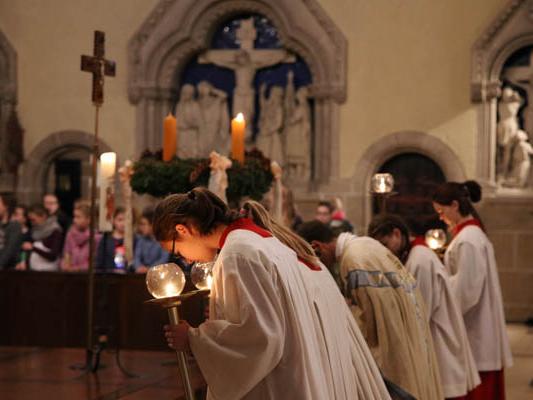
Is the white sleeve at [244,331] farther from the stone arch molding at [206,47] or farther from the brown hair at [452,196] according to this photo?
the stone arch molding at [206,47]

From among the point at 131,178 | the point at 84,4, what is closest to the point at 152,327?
the point at 131,178

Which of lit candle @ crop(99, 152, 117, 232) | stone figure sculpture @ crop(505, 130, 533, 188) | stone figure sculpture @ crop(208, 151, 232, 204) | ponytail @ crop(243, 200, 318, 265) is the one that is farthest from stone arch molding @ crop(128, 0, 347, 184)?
ponytail @ crop(243, 200, 318, 265)

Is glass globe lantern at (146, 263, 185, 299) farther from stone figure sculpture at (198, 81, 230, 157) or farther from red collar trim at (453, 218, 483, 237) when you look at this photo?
stone figure sculpture at (198, 81, 230, 157)

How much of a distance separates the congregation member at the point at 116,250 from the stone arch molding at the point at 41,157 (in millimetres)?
4927

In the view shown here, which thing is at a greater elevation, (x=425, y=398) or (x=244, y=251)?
(x=244, y=251)

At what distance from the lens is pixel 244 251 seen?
3557 millimetres

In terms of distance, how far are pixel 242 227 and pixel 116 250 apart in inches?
214

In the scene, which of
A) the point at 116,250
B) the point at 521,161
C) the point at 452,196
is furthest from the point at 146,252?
the point at 521,161

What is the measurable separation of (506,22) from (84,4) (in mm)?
5964

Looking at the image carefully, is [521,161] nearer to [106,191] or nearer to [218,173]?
[218,173]

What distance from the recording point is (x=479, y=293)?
7395 mm

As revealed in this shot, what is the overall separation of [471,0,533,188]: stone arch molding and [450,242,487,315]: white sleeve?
6292 mm

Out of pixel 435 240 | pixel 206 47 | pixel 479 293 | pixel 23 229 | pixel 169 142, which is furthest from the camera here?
pixel 206 47

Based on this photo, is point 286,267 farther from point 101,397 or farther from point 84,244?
point 84,244
